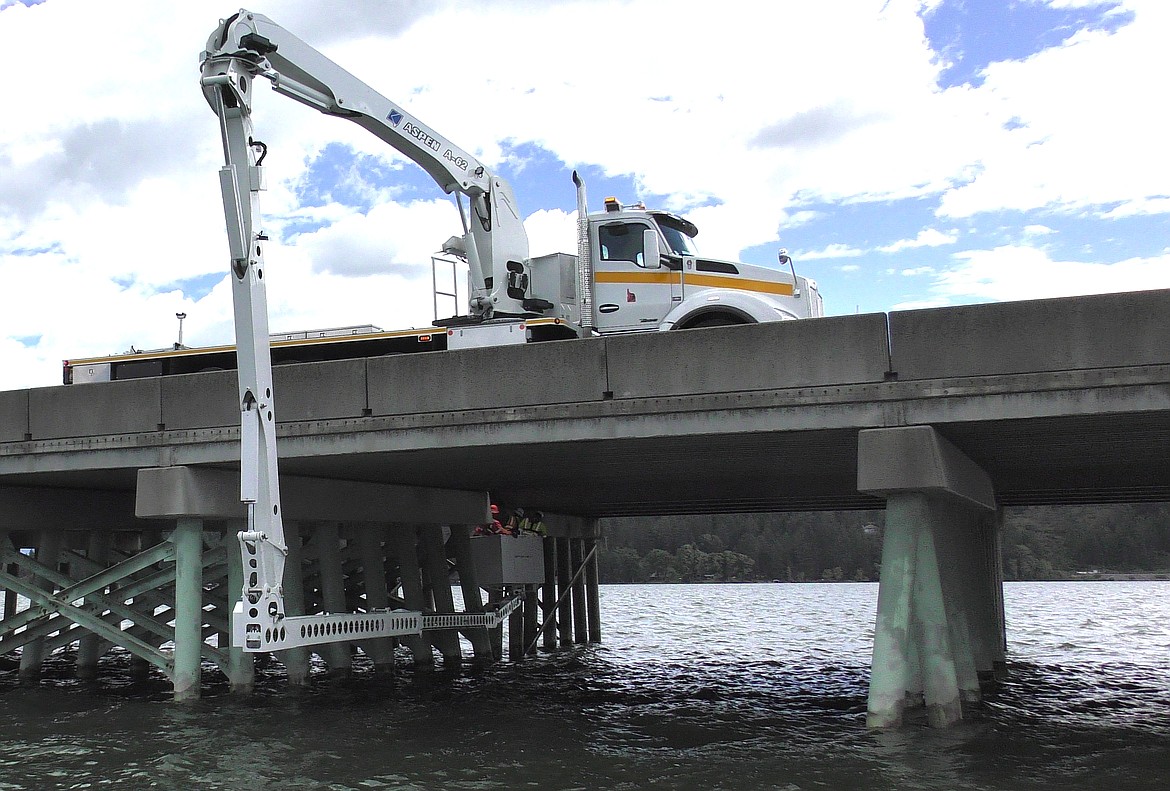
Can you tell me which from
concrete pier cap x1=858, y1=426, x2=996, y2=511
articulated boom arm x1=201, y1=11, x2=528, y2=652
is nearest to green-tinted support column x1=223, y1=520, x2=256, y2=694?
articulated boom arm x1=201, y1=11, x2=528, y2=652

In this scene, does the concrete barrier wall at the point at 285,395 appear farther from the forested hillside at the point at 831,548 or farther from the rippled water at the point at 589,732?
the forested hillside at the point at 831,548

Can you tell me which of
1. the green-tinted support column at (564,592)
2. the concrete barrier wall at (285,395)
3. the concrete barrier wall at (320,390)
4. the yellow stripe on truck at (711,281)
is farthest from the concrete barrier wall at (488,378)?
the green-tinted support column at (564,592)

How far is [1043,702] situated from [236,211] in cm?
1503

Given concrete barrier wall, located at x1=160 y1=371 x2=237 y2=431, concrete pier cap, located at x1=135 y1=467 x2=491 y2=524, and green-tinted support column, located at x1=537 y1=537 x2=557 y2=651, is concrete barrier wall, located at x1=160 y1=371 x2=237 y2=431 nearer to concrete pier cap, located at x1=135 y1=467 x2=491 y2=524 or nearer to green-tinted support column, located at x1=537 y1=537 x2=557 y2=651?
concrete pier cap, located at x1=135 y1=467 x2=491 y2=524

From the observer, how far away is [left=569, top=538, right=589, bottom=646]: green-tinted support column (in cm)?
3303

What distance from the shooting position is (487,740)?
15.4m

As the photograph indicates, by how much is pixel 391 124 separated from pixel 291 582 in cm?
833

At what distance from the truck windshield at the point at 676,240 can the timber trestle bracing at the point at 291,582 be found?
6.08 m

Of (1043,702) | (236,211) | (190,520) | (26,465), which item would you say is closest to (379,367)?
(236,211)

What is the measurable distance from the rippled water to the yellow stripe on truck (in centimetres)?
697

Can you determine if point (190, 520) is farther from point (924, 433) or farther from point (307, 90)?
point (924, 433)

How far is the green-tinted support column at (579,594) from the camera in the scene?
33.0 meters

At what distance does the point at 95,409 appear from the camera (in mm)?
17500

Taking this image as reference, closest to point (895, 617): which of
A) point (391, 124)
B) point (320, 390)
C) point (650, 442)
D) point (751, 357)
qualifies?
point (751, 357)
